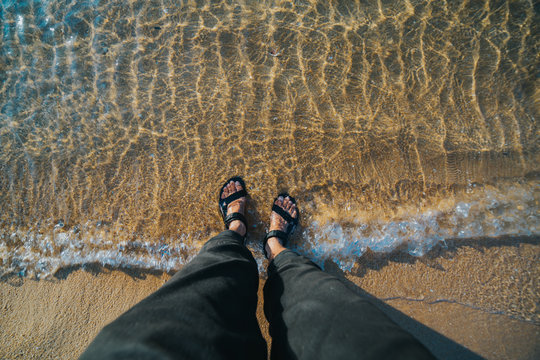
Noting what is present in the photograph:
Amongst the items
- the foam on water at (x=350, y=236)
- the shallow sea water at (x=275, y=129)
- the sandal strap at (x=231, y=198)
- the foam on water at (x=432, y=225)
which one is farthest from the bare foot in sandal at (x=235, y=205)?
the foam on water at (x=432, y=225)

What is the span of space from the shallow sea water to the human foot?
15 centimetres

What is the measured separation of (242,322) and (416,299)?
1.55m

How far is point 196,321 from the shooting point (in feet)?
4.25

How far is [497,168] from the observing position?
2.57m

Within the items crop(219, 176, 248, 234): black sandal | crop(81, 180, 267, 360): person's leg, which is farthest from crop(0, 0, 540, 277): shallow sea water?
crop(81, 180, 267, 360): person's leg

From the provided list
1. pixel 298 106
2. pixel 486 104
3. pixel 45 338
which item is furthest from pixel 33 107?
pixel 486 104

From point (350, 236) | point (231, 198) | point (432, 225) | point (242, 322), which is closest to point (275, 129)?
point (231, 198)

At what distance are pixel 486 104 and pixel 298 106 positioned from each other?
6.09 ft

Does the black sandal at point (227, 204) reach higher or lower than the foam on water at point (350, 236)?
higher

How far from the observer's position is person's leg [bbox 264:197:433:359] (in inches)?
46.9

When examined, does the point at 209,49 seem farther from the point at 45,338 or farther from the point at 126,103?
the point at 45,338

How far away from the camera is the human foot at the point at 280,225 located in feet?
8.02

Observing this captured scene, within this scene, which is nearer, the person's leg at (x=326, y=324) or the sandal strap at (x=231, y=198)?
the person's leg at (x=326, y=324)

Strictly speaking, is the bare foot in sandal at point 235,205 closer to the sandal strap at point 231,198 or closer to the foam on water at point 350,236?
the sandal strap at point 231,198
